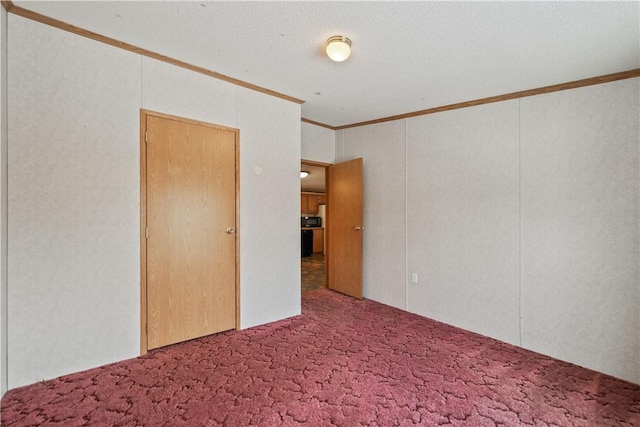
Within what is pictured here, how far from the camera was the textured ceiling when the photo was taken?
6.15 ft

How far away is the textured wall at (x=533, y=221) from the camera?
8.21 ft

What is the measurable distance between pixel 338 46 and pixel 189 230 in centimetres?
204

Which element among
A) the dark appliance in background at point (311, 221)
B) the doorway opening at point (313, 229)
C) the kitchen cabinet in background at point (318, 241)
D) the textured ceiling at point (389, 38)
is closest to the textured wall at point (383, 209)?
the doorway opening at point (313, 229)

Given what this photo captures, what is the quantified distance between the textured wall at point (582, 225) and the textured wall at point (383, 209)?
1.41 metres

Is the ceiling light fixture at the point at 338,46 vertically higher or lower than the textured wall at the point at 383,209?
higher

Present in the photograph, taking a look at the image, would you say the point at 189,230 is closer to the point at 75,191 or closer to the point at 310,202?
the point at 75,191

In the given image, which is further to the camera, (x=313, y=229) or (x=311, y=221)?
(x=311, y=221)

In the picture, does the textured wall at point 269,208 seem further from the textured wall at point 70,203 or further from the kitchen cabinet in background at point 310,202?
the kitchen cabinet in background at point 310,202

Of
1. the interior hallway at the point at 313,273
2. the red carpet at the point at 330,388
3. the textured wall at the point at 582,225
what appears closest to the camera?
the red carpet at the point at 330,388

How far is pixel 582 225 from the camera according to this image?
267cm

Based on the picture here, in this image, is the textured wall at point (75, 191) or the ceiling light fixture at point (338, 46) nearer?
the textured wall at point (75, 191)

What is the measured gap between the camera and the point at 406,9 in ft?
6.09

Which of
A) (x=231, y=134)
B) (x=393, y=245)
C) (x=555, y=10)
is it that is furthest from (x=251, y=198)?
(x=555, y=10)

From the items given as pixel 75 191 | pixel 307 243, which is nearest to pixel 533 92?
pixel 75 191
